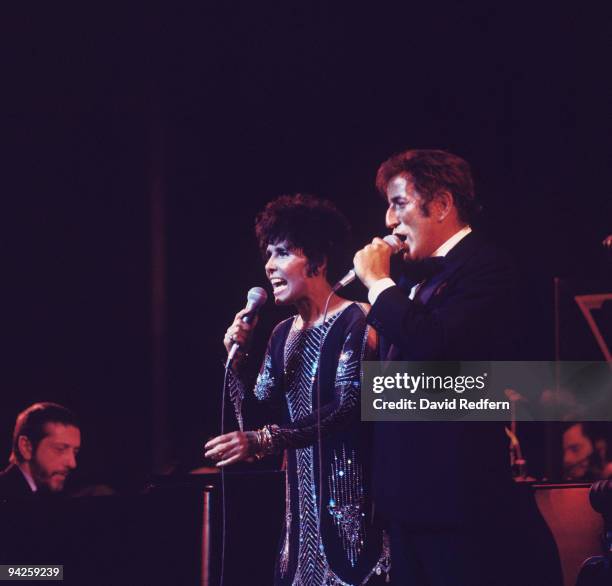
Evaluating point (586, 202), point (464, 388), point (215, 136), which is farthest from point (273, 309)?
point (464, 388)

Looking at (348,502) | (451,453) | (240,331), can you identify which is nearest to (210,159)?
(240,331)

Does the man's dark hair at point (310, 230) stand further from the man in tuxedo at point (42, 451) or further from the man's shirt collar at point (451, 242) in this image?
the man in tuxedo at point (42, 451)

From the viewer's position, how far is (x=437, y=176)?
2.08m

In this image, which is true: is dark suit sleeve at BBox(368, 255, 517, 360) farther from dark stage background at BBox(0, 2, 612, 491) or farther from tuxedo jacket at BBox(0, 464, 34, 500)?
tuxedo jacket at BBox(0, 464, 34, 500)

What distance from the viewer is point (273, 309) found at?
3.46 metres

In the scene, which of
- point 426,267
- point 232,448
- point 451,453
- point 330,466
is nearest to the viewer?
point 451,453

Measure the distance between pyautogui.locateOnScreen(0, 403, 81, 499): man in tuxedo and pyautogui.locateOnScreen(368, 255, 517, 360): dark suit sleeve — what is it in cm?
200

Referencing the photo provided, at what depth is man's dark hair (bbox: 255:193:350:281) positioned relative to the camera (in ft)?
8.01

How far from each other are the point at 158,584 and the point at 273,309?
4.17ft

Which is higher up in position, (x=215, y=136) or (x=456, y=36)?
(x=456, y=36)

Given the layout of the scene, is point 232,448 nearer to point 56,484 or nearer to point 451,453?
point 451,453

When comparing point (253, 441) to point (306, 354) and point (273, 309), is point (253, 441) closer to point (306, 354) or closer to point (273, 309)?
point (306, 354)

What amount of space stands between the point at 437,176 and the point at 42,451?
2.11 meters

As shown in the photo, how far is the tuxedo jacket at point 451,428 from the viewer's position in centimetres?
174
